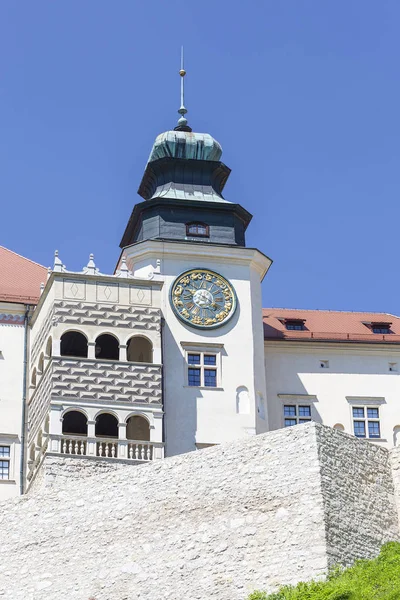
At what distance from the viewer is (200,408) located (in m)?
41.4

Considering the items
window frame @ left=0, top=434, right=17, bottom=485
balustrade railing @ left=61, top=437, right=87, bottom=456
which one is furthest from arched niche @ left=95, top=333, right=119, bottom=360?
balustrade railing @ left=61, top=437, right=87, bottom=456

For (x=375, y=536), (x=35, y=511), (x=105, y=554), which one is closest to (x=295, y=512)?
(x=375, y=536)

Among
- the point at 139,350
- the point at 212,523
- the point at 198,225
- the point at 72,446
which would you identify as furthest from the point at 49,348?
the point at 212,523

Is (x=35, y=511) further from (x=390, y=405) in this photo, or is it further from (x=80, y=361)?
(x=390, y=405)

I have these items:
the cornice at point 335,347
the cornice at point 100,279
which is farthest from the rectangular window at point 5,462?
the cornice at point 335,347

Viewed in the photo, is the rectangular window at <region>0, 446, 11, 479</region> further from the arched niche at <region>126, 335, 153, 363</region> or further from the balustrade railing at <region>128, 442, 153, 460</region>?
the arched niche at <region>126, 335, 153, 363</region>

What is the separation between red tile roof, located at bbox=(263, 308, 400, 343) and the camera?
151 feet

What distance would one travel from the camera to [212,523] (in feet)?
102

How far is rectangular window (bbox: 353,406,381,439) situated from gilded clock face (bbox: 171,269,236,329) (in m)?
5.40

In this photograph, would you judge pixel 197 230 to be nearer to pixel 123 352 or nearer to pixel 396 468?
pixel 123 352

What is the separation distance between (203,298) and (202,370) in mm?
2209

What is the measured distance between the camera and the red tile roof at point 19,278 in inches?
1727

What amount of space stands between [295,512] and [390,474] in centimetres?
319

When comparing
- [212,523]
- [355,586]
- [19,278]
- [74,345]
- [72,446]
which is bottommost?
[355,586]
